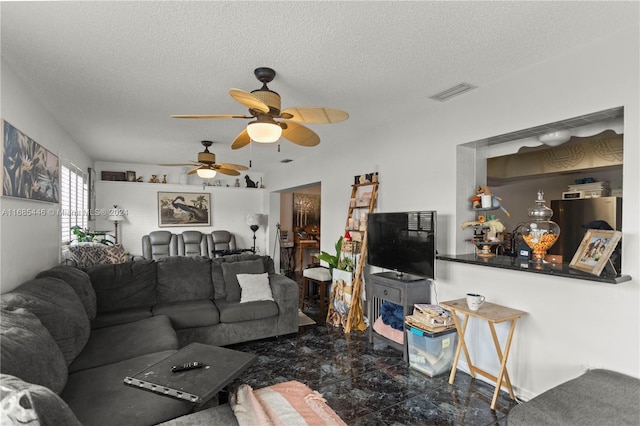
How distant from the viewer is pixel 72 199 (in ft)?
15.0

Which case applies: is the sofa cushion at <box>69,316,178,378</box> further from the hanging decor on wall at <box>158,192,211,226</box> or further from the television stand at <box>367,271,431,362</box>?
the hanging decor on wall at <box>158,192,211,226</box>

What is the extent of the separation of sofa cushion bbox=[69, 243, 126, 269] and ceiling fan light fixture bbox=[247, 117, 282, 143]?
2600 mm

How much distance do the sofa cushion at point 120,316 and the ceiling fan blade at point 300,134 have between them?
2241 millimetres

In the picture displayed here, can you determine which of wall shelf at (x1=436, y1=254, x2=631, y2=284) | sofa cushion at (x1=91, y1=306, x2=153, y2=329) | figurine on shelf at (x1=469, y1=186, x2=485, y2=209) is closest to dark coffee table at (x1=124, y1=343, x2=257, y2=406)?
sofa cushion at (x1=91, y1=306, x2=153, y2=329)

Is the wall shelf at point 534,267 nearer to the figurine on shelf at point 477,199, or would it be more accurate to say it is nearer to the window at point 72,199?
the figurine on shelf at point 477,199

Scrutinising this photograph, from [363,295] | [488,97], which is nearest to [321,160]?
[363,295]

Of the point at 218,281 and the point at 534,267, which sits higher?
the point at 534,267

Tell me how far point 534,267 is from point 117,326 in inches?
136

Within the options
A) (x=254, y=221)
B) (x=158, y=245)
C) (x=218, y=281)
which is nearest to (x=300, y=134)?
(x=218, y=281)

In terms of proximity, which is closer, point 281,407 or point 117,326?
point 281,407

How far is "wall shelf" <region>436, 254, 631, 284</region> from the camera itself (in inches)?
77.6

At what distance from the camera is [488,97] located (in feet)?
9.12

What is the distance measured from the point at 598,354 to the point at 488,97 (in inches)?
81.0

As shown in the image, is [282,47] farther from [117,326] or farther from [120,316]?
[120,316]
